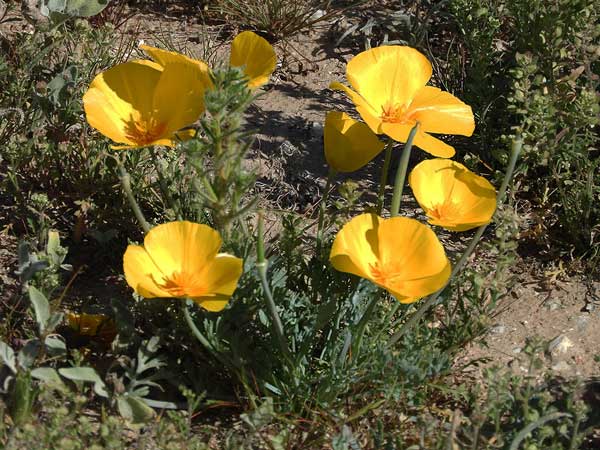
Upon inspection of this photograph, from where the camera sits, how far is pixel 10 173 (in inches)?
122

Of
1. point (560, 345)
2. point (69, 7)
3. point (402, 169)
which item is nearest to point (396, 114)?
point (402, 169)

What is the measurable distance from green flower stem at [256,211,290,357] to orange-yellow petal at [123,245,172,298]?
226 millimetres

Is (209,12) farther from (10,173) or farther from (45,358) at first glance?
(45,358)

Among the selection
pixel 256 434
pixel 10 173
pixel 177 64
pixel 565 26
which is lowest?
pixel 256 434

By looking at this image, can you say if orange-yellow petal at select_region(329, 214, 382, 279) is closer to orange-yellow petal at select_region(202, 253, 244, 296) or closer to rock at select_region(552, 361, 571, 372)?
orange-yellow petal at select_region(202, 253, 244, 296)

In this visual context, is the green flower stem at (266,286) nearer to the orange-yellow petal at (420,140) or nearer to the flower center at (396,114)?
the orange-yellow petal at (420,140)

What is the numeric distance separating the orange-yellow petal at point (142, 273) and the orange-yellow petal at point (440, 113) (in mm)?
796

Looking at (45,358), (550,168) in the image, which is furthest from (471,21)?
(45,358)

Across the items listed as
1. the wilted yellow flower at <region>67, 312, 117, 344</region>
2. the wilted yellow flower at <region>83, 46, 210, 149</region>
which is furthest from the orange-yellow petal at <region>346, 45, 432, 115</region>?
the wilted yellow flower at <region>67, 312, 117, 344</region>

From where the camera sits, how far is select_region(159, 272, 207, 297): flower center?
2.24 metres

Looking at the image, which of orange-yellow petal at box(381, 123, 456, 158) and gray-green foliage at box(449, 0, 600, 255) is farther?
gray-green foliage at box(449, 0, 600, 255)

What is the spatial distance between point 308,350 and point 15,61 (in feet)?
5.90

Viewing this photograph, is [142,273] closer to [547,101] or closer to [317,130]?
[547,101]

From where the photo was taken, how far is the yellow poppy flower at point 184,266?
2.23 metres
